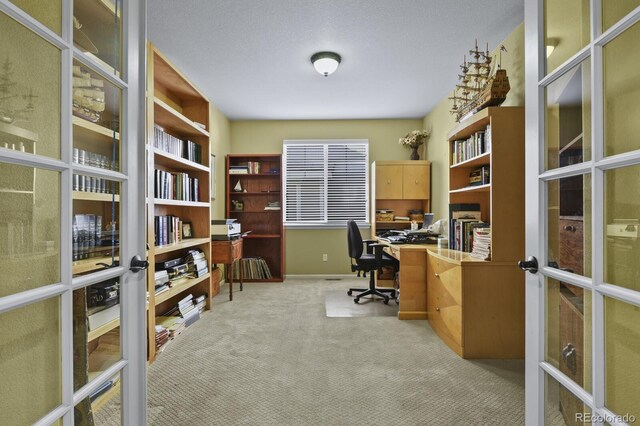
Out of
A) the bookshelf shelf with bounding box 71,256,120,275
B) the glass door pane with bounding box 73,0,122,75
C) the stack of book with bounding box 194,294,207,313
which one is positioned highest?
the glass door pane with bounding box 73,0,122,75

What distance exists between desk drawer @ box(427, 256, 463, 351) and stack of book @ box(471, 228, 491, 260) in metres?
0.23

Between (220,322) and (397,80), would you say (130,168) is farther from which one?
(397,80)

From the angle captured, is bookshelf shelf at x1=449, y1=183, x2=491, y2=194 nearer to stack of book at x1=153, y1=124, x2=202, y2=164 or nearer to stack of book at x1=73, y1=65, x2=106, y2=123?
stack of book at x1=73, y1=65, x2=106, y2=123

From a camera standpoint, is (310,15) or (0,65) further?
(310,15)

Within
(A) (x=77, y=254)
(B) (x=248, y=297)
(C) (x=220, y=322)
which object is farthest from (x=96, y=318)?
(B) (x=248, y=297)

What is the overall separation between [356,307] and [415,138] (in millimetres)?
2754

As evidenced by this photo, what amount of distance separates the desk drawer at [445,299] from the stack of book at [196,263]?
7.79 feet

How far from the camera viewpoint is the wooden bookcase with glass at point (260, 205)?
5.09 metres

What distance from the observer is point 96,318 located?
3.25 feet

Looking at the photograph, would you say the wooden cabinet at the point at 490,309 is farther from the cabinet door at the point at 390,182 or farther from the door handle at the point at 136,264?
the cabinet door at the point at 390,182

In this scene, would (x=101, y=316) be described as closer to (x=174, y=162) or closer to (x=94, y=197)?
(x=94, y=197)

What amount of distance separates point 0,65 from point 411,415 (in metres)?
2.12

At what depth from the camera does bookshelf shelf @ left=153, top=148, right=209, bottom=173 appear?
104 inches

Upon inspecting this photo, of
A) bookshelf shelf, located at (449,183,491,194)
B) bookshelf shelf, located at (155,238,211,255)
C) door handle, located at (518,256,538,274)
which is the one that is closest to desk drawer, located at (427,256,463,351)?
bookshelf shelf, located at (449,183,491,194)
